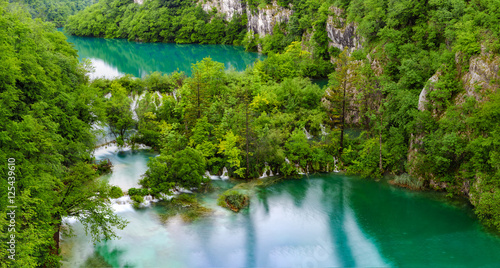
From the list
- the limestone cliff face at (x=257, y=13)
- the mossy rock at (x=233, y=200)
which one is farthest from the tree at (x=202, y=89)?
the limestone cliff face at (x=257, y=13)

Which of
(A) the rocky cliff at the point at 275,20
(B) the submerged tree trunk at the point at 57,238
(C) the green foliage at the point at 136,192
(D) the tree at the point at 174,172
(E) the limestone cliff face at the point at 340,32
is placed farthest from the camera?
(A) the rocky cliff at the point at 275,20

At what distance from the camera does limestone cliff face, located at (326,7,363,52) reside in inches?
2376

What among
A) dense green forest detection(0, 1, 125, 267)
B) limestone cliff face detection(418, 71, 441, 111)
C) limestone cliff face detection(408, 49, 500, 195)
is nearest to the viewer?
dense green forest detection(0, 1, 125, 267)

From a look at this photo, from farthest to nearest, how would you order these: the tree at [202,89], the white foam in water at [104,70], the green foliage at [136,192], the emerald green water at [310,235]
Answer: the white foam in water at [104,70], the tree at [202,89], the green foliage at [136,192], the emerald green water at [310,235]

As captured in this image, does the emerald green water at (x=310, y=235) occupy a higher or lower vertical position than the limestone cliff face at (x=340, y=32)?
lower

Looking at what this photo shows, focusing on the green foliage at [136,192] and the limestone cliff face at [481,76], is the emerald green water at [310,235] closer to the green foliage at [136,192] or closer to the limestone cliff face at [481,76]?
the green foliage at [136,192]

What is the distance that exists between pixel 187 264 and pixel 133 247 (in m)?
3.84

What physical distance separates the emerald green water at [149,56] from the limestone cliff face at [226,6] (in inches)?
398

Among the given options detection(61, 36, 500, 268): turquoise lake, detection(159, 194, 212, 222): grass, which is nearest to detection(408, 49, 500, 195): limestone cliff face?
detection(61, 36, 500, 268): turquoise lake

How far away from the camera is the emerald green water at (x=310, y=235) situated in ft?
80.6

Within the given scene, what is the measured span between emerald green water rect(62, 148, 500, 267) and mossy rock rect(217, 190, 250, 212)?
547mm

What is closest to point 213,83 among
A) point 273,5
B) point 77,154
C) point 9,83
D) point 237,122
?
point 237,122

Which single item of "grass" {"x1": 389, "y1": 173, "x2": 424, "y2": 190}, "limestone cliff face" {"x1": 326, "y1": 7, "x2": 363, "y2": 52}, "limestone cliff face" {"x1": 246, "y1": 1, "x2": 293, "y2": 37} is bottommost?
"grass" {"x1": 389, "y1": 173, "x2": 424, "y2": 190}

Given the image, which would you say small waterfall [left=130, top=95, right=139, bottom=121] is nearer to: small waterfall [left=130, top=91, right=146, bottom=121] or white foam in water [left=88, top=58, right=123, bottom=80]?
small waterfall [left=130, top=91, right=146, bottom=121]
